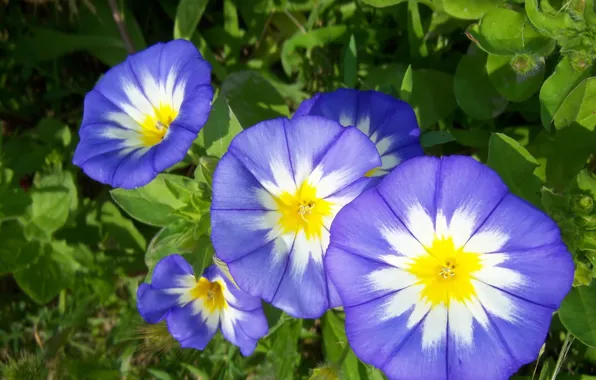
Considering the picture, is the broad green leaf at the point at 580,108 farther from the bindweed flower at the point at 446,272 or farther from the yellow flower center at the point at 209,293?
the yellow flower center at the point at 209,293

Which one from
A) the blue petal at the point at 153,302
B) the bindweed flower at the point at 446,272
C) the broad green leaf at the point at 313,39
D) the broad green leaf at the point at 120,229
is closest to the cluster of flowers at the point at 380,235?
the bindweed flower at the point at 446,272

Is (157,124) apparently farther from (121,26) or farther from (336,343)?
(336,343)

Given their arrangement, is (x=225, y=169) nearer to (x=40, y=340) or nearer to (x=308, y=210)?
(x=308, y=210)

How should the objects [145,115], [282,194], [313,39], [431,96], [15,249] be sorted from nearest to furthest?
[282,194] < [145,115] < [431,96] < [15,249] < [313,39]

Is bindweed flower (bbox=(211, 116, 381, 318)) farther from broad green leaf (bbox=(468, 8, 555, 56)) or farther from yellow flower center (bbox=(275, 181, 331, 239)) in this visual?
broad green leaf (bbox=(468, 8, 555, 56))

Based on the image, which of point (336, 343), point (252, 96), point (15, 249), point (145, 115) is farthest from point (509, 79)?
point (15, 249)

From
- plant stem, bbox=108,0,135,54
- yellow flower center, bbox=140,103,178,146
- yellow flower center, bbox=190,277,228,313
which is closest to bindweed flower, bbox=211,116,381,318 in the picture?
yellow flower center, bbox=140,103,178,146

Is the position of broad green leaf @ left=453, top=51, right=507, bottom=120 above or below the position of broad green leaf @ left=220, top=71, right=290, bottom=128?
above
